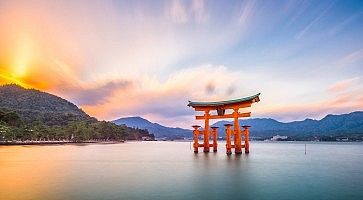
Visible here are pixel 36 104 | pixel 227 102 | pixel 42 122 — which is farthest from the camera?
pixel 36 104

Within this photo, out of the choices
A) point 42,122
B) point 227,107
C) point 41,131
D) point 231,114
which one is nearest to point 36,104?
point 42,122

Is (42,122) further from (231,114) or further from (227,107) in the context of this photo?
(231,114)

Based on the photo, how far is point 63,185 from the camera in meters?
17.4

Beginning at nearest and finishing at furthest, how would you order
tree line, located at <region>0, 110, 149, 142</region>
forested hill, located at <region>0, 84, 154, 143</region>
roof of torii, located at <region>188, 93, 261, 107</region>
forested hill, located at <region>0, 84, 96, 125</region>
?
roof of torii, located at <region>188, 93, 261, 107</region> < tree line, located at <region>0, 110, 149, 142</region> < forested hill, located at <region>0, 84, 154, 143</region> < forested hill, located at <region>0, 84, 96, 125</region>

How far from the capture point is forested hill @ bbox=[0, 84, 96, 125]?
142m

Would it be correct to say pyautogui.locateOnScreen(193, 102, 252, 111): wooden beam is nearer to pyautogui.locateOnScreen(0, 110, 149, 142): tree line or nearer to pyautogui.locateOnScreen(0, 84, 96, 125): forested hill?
pyautogui.locateOnScreen(0, 110, 149, 142): tree line

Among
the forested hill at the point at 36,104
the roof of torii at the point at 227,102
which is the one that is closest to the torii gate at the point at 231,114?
the roof of torii at the point at 227,102

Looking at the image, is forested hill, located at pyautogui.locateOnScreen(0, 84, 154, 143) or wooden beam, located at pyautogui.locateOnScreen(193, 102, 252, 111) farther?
forested hill, located at pyautogui.locateOnScreen(0, 84, 154, 143)

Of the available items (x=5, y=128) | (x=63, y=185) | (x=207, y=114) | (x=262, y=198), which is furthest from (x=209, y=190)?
(x=5, y=128)

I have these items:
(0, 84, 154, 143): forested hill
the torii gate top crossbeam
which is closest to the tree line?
(0, 84, 154, 143): forested hill

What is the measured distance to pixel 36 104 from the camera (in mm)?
171375

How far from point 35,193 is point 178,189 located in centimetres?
758

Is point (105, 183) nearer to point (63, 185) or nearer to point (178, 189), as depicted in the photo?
point (63, 185)

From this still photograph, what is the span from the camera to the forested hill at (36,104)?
14200 centimetres
